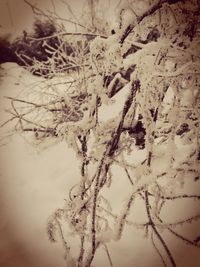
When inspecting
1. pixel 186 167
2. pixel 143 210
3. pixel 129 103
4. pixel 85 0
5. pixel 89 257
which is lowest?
pixel 89 257

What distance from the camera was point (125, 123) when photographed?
201 cm

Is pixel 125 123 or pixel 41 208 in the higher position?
pixel 125 123

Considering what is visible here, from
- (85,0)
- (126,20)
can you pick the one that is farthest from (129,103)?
(85,0)

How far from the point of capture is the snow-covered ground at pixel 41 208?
2.00 metres

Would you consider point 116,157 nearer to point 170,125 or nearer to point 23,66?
point 170,125

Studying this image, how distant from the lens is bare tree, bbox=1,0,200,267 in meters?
1.99

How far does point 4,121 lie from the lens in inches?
79.2

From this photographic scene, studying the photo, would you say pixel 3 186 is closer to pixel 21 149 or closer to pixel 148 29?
pixel 21 149

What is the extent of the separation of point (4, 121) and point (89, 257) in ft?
2.17

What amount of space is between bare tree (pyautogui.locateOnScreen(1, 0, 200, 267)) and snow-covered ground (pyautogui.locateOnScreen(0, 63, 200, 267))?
0.03 metres

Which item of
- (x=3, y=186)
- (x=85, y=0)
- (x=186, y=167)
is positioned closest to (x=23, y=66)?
(x=85, y=0)

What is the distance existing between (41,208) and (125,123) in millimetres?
492

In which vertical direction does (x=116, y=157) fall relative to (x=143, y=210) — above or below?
above

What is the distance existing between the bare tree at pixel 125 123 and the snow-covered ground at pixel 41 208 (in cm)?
3
